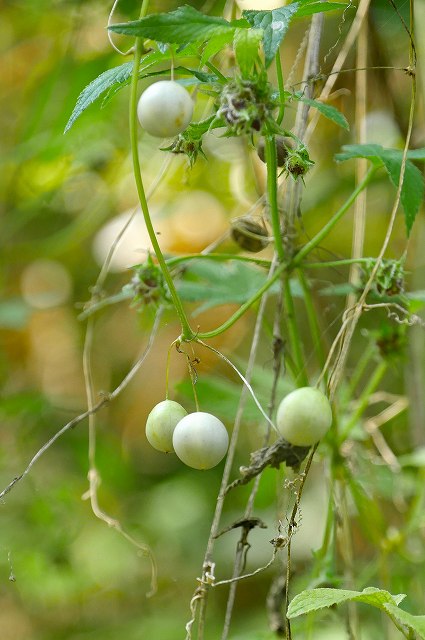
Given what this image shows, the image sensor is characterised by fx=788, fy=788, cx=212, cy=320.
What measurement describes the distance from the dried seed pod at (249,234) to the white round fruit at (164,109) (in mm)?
368

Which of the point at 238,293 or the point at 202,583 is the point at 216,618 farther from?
the point at 202,583

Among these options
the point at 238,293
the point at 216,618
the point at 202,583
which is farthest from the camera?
the point at 216,618

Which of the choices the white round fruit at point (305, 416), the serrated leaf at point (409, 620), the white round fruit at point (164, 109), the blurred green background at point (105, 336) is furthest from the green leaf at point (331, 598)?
the blurred green background at point (105, 336)

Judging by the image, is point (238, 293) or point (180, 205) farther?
point (180, 205)

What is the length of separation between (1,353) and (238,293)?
3.91 feet

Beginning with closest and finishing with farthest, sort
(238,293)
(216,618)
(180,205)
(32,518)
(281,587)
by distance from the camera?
(281,587)
(238,293)
(32,518)
(216,618)
(180,205)

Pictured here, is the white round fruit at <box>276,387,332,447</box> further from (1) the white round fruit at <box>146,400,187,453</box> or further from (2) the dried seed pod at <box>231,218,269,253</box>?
(2) the dried seed pod at <box>231,218,269,253</box>

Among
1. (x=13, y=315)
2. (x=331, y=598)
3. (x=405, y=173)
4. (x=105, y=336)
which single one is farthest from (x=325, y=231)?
(x=105, y=336)

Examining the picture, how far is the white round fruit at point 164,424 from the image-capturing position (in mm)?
597

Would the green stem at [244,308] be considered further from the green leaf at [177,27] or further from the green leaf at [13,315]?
the green leaf at [13,315]

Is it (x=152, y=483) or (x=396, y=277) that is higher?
(x=396, y=277)

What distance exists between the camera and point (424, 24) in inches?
40.4

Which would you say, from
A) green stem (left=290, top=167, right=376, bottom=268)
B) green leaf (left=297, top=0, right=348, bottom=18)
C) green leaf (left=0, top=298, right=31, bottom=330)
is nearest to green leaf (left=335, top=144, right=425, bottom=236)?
green stem (left=290, top=167, right=376, bottom=268)

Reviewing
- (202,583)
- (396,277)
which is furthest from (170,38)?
(202,583)
